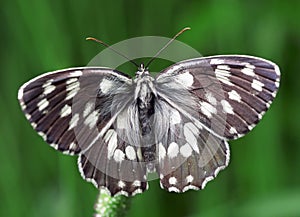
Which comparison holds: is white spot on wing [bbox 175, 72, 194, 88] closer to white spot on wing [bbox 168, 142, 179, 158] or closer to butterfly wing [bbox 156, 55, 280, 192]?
butterfly wing [bbox 156, 55, 280, 192]

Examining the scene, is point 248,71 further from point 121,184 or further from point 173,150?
point 121,184

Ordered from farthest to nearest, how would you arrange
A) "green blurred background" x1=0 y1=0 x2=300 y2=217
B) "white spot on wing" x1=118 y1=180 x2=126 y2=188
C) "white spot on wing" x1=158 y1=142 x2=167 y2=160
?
"green blurred background" x1=0 y1=0 x2=300 y2=217 < "white spot on wing" x1=158 y1=142 x2=167 y2=160 < "white spot on wing" x1=118 y1=180 x2=126 y2=188

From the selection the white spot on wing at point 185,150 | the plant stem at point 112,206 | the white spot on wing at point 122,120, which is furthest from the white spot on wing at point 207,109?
the plant stem at point 112,206

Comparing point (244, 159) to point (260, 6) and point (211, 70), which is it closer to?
point (260, 6)

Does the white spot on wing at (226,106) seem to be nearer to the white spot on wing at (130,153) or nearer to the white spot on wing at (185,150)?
the white spot on wing at (185,150)

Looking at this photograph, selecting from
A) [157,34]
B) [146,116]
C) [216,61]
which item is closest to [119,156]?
[146,116]

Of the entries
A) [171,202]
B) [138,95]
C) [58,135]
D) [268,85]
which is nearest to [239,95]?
[268,85]

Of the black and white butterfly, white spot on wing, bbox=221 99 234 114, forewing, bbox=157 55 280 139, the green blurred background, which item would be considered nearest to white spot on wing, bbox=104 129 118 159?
the black and white butterfly
